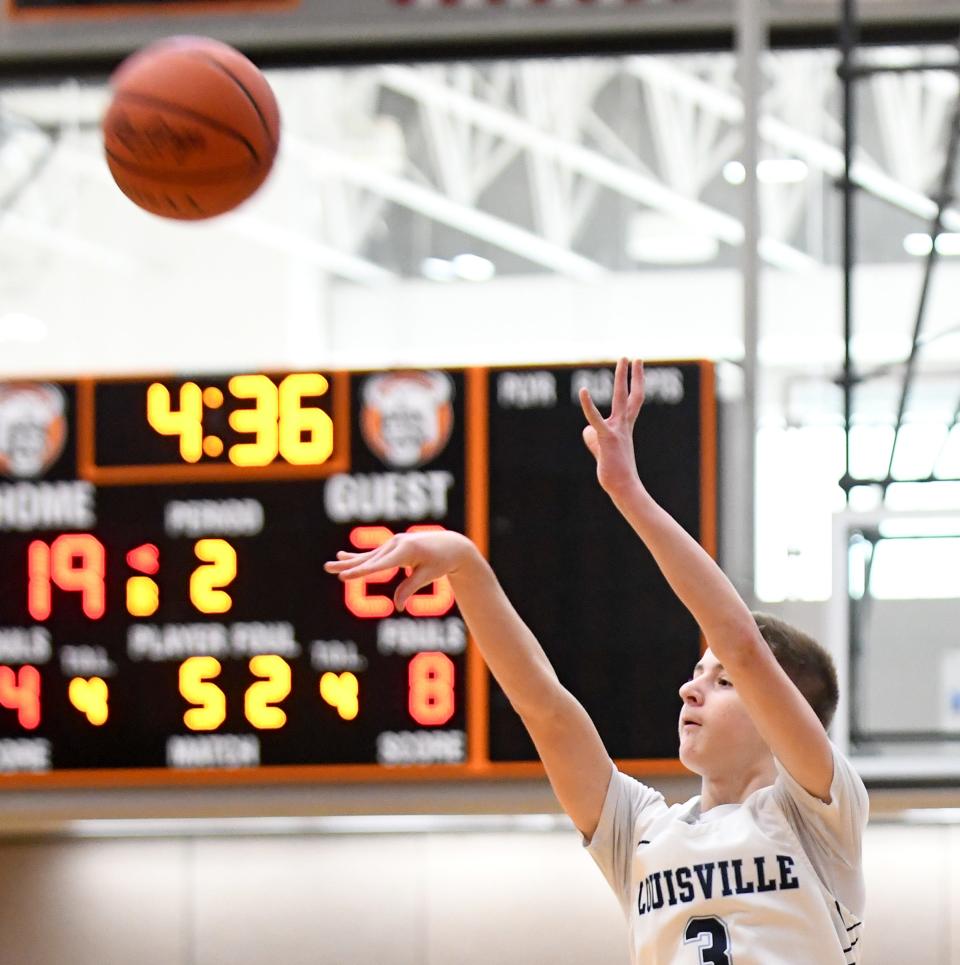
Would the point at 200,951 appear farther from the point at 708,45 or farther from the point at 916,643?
the point at 708,45

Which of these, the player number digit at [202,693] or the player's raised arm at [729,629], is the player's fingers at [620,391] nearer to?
the player's raised arm at [729,629]

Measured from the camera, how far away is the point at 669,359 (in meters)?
4.62

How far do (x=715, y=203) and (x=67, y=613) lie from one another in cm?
622

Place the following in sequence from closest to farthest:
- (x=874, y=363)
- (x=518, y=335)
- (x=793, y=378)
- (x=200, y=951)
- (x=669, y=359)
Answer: (x=669, y=359)
(x=200, y=951)
(x=793, y=378)
(x=518, y=335)
(x=874, y=363)

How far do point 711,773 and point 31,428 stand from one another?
10.2ft

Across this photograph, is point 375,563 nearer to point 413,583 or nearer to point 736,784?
point 413,583

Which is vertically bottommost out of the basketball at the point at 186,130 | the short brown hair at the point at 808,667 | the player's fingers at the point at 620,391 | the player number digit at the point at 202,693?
the player number digit at the point at 202,693

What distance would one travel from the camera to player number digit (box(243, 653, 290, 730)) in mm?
4668

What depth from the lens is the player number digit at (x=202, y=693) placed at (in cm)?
468

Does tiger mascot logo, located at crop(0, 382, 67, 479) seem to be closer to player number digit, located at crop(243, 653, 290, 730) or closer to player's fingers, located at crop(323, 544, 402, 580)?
player number digit, located at crop(243, 653, 290, 730)

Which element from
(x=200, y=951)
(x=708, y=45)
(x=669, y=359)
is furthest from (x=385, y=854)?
(x=708, y=45)

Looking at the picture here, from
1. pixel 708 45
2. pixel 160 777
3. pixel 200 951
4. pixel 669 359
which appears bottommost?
pixel 200 951

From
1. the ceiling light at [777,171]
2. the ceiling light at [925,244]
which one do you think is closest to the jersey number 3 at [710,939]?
the ceiling light at [925,244]

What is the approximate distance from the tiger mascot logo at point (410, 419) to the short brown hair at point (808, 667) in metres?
2.51
